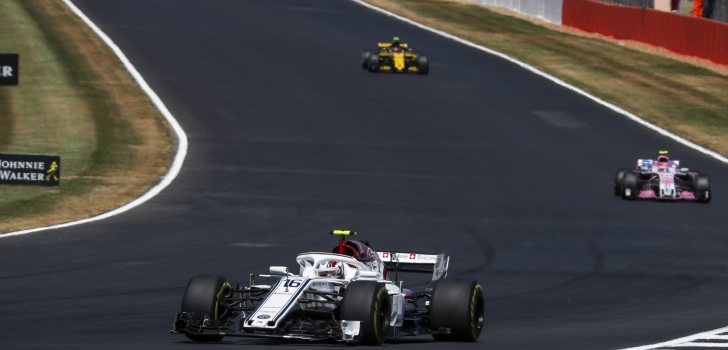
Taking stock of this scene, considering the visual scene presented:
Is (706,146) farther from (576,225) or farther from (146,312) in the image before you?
(146,312)

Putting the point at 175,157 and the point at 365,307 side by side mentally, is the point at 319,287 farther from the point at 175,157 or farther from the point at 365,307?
the point at 175,157

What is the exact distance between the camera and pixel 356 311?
14.6 m

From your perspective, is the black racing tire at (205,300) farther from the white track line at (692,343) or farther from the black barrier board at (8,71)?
the black barrier board at (8,71)

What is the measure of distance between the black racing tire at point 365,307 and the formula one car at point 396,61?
35.0 metres

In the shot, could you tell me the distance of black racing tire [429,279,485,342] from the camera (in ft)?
50.7

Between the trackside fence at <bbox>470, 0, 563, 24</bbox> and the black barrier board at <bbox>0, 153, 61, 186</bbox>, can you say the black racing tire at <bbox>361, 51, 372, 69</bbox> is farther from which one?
the black barrier board at <bbox>0, 153, 61, 186</bbox>

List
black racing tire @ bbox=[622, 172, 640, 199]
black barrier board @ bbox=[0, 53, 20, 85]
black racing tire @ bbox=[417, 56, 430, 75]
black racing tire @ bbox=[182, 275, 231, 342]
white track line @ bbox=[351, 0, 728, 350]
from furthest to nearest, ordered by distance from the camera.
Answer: black racing tire @ bbox=[417, 56, 430, 75] → white track line @ bbox=[351, 0, 728, 350] → black racing tire @ bbox=[622, 172, 640, 199] → black barrier board @ bbox=[0, 53, 20, 85] → black racing tire @ bbox=[182, 275, 231, 342]

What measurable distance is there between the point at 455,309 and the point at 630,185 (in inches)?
658

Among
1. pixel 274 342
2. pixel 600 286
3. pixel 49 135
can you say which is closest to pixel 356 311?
pixel 274 342

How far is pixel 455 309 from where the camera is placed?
15.5 metres

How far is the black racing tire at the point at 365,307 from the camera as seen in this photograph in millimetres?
14586

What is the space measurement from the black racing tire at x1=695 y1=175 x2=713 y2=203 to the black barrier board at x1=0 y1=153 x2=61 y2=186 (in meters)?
12.6

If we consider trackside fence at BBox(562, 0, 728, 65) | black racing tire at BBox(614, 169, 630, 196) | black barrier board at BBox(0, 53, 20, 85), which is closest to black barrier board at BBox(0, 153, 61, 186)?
black barrier board at BBox(0, 53, 20, 85)

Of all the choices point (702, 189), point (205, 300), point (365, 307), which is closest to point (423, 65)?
point (702, 189)
